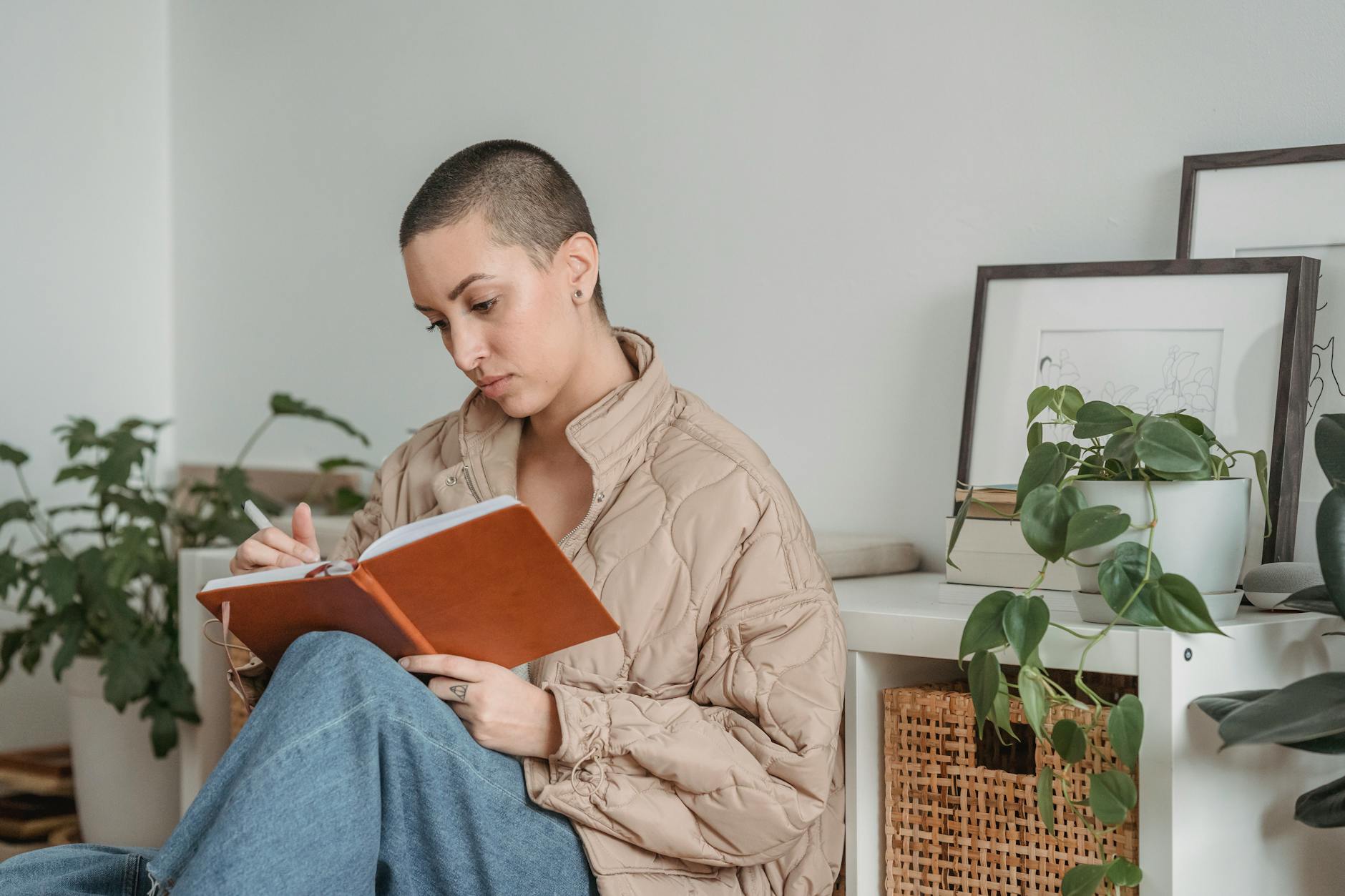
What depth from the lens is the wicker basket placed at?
128 centimetres

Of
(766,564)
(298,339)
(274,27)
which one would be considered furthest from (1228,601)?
(274,27)

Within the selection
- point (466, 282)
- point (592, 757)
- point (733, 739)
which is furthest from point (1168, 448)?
point (466, 282)

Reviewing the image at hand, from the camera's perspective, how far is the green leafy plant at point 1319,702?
105 cm

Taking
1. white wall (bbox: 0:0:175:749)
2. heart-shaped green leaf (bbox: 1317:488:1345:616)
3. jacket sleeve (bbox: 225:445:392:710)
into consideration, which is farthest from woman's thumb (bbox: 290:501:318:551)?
white wall (bbox: 0:0:175:749)

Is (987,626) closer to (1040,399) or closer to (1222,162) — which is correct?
(1040,399)

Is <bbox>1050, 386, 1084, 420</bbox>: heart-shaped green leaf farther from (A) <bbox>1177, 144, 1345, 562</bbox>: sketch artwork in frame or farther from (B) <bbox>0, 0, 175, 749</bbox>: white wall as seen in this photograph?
(B) <bbox>0, 0, 175, 749</bbox>: white wall

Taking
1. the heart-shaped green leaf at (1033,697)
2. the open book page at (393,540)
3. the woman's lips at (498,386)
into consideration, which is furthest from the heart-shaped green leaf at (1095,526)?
the woman's lips at (498,386)

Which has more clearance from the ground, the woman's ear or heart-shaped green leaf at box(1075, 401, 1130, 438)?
the woman's ear

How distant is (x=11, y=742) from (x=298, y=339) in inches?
41.7

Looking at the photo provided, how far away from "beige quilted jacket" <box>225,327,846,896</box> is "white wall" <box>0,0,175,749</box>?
1.64 meters

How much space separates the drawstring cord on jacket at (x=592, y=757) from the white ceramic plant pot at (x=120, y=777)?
1272 mm

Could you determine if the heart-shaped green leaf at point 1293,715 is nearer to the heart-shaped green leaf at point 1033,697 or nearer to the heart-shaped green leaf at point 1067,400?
the heart-shaped green leaf at point 1033,697

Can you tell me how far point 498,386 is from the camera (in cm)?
140

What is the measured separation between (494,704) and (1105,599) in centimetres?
56
